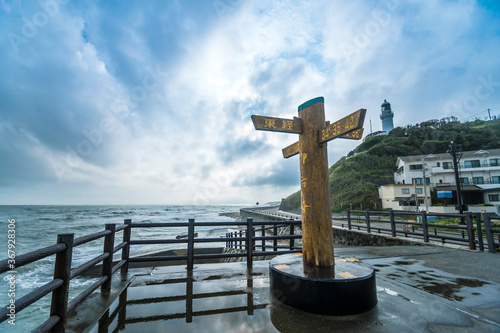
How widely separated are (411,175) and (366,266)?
50.5 meters

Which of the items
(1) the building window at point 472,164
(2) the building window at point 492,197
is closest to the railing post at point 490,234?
(2) the building window at point 492,197

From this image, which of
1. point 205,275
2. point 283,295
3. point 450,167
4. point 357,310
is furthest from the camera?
point 450,167

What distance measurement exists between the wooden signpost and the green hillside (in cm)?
4762

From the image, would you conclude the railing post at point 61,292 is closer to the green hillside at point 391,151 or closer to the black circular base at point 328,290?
the black circular base at point 328,290

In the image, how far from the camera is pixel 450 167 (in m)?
42.1

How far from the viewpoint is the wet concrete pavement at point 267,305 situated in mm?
2549

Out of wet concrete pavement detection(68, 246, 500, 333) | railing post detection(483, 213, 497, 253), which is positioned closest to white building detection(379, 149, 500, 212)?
railing post detection(483, 213, 497, 253)

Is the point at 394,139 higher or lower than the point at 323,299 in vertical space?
higher

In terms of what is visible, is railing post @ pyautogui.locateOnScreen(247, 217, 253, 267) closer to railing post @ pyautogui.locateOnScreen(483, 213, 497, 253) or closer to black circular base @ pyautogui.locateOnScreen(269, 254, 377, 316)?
black circular base @ pyautogui.locateOnScreen(269, 254, 377, 316)

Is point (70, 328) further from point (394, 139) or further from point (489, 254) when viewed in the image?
point (394, 139)

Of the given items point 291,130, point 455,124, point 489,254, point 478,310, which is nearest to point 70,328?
point 291,130

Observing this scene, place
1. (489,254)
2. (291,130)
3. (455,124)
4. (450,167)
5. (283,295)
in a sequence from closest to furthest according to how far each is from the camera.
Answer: (283,295)
(291,130)
(489,254)
(450,167)
(455,124)

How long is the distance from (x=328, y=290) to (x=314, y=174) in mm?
1579

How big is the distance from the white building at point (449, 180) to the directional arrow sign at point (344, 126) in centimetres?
3971
